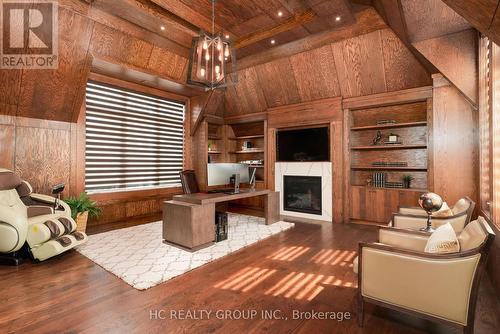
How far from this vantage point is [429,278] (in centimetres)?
152

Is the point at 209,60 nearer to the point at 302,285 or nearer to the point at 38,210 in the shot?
the point at 302,285

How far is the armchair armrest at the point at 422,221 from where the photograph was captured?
7.93ft

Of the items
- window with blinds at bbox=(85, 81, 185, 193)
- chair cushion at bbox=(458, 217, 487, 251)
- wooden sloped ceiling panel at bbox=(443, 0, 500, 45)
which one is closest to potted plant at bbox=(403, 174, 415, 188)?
chair cushion at bbox=(458, 217, 487, 251)

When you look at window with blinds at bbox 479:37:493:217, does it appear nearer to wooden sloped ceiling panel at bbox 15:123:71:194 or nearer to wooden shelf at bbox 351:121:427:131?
wooden shelf at bbox 351:121:427:131

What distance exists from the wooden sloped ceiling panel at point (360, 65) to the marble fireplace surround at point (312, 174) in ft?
5.02

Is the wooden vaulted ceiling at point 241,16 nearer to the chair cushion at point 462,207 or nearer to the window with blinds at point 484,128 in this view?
the window with blinds at point 484,128

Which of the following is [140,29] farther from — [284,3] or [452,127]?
[452,127]

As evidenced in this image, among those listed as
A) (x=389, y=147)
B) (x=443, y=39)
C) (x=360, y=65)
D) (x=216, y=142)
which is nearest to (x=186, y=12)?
(x=360, y=65)

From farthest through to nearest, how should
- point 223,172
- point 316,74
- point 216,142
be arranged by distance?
point 216,142 → point 316,74 → point 223,172

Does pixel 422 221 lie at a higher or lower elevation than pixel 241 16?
lower

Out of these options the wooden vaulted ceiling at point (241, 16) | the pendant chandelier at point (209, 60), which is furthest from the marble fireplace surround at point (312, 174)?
the pendant chandelier at point (209, 60)

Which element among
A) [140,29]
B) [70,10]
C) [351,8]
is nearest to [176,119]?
[140,29]

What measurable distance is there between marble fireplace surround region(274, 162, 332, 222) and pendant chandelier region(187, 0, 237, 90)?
2825 millimetres

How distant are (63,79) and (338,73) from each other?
4574 millimetres
